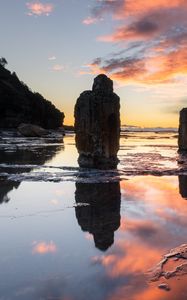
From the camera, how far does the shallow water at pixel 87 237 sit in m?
5.12

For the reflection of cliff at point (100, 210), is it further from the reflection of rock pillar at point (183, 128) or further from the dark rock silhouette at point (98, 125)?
the reflection of rock pillar at point (183, 128)

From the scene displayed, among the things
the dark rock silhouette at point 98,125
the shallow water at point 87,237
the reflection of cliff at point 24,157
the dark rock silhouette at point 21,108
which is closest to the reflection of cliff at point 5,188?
the shallow water at point 87,237

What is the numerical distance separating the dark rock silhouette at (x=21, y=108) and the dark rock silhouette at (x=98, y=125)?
73.0m

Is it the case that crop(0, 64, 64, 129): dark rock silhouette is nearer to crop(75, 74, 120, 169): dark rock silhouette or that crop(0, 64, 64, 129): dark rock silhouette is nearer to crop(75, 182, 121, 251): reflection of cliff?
crop(75, 74, 120, 169): dark rock silhouette

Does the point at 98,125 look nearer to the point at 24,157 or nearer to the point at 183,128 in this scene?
the point at 24,157

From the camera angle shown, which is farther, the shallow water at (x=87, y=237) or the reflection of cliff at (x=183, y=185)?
the reflection of cliff at (x=183, y=185)

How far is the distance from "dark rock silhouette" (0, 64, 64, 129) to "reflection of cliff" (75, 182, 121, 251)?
79.4 metres

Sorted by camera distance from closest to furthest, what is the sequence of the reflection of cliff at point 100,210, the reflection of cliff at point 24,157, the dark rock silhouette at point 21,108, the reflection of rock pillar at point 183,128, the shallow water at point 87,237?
the shallow water at point 87,237 → the reflection of cliff at point 100,210 → the reflection of cliff at point 24,157 → the reflection of rock pillar at point 183,128 → the dark rock silhouette at point 21,108

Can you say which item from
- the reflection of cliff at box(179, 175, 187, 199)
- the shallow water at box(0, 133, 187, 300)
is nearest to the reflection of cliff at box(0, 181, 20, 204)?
the shallow water at box(0, 133, 187, 300)

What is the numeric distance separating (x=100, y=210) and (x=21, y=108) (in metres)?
89.6

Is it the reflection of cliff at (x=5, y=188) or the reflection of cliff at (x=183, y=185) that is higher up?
the reflection of cliff at (x=5, y=188)

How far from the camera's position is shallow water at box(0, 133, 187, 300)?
5125mm

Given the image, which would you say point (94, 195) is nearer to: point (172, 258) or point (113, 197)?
point (113, 197)

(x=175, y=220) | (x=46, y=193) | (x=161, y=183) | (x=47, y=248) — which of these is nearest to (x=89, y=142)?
(x=161, y=183)
